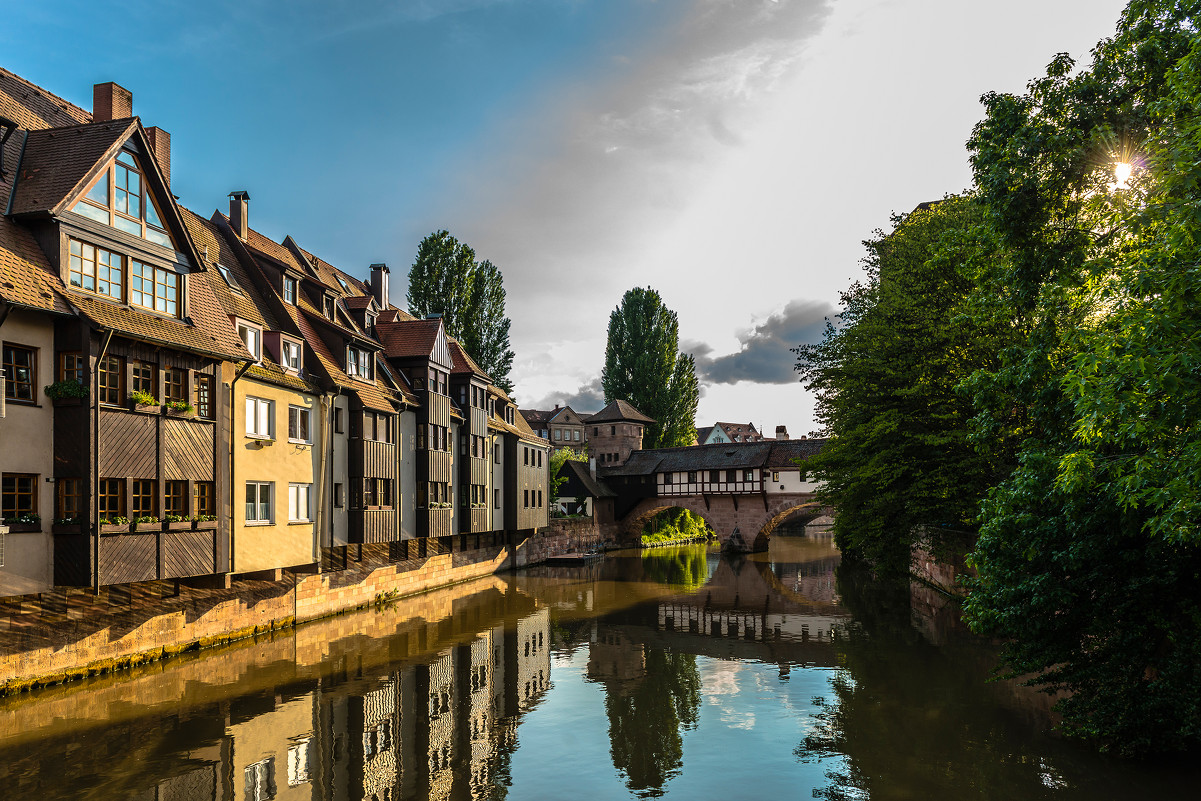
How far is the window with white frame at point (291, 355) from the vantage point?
83.7ft

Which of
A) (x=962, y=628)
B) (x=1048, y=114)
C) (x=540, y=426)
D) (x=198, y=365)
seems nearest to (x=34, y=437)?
(x=198, y=365)

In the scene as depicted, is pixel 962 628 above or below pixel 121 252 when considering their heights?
below

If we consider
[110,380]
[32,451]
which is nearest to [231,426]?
[110,380]

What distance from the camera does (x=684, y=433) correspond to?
7550 cm

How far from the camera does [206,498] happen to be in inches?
808

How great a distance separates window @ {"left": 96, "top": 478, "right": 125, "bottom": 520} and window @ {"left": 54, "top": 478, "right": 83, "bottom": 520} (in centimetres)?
39

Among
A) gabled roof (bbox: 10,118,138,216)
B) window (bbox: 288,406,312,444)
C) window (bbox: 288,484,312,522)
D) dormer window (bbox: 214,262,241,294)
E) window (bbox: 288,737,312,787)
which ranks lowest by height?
window (bbox: 288,737,312,787)

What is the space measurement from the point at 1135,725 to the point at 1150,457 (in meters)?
5.10

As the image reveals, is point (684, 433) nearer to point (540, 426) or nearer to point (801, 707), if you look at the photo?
point (540, 426)

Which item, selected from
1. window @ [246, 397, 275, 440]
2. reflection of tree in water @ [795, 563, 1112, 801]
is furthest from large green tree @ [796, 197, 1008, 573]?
window @ [246, 397, 275, 440]

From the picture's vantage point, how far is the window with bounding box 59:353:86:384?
17156 millimetres

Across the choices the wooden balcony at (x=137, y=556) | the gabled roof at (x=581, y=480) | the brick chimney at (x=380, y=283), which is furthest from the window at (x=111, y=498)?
the gabled roof at (x=581, y=480)

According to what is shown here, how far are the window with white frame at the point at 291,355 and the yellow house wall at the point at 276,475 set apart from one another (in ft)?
3.26

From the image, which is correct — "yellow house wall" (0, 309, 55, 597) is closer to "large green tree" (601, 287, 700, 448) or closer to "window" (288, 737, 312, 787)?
"window" (288, 737, 312, 787)
